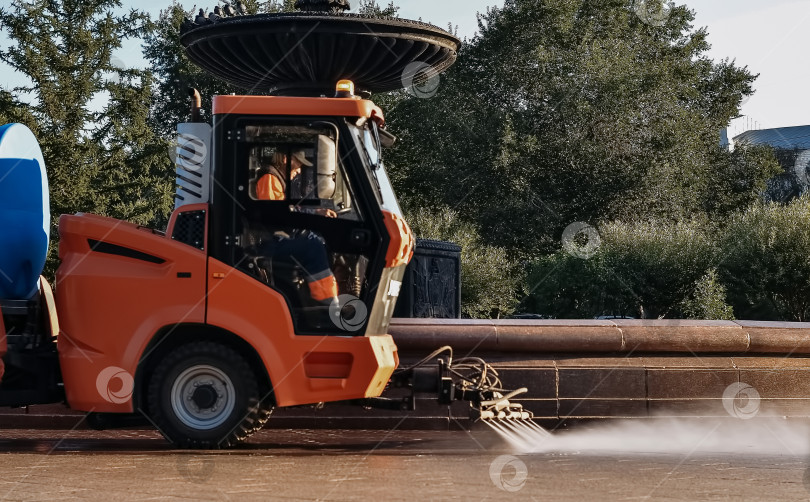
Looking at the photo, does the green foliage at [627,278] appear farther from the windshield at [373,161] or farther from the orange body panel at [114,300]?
the orange body panel at [114,300]

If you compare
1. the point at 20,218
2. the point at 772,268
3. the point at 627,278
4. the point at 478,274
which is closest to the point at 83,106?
the point at 478,274

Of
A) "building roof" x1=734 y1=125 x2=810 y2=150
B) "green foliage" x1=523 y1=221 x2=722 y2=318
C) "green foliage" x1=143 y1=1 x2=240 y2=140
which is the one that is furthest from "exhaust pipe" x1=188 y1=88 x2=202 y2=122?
"building roof" x1=734 y1=125 x2=810 y2=150

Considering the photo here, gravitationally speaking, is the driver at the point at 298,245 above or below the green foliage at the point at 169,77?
below

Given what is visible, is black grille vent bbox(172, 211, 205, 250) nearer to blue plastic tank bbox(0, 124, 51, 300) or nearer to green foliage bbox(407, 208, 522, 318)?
blue plastic tank bbox(0, 124, 51, 300)

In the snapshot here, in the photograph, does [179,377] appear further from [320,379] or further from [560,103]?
[560,103]

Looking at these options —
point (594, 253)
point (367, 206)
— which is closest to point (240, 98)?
point (367, 206)

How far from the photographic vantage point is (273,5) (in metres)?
47.8

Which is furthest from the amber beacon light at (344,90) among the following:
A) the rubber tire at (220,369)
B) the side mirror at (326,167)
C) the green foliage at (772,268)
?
the green foliage at (772,268)

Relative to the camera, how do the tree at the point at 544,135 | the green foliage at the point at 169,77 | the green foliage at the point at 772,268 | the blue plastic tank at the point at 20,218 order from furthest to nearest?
the green foliage at the point at 169,77
the tree at the point at 544,135
the green foliage at the point at 772,268
the blue plastic tank at the point at 20,218

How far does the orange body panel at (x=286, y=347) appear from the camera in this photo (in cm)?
777

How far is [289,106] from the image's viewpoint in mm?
7996

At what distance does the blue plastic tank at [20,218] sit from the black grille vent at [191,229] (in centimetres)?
115

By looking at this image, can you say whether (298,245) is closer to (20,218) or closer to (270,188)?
(270,188)

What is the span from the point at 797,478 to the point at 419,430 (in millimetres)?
4085
